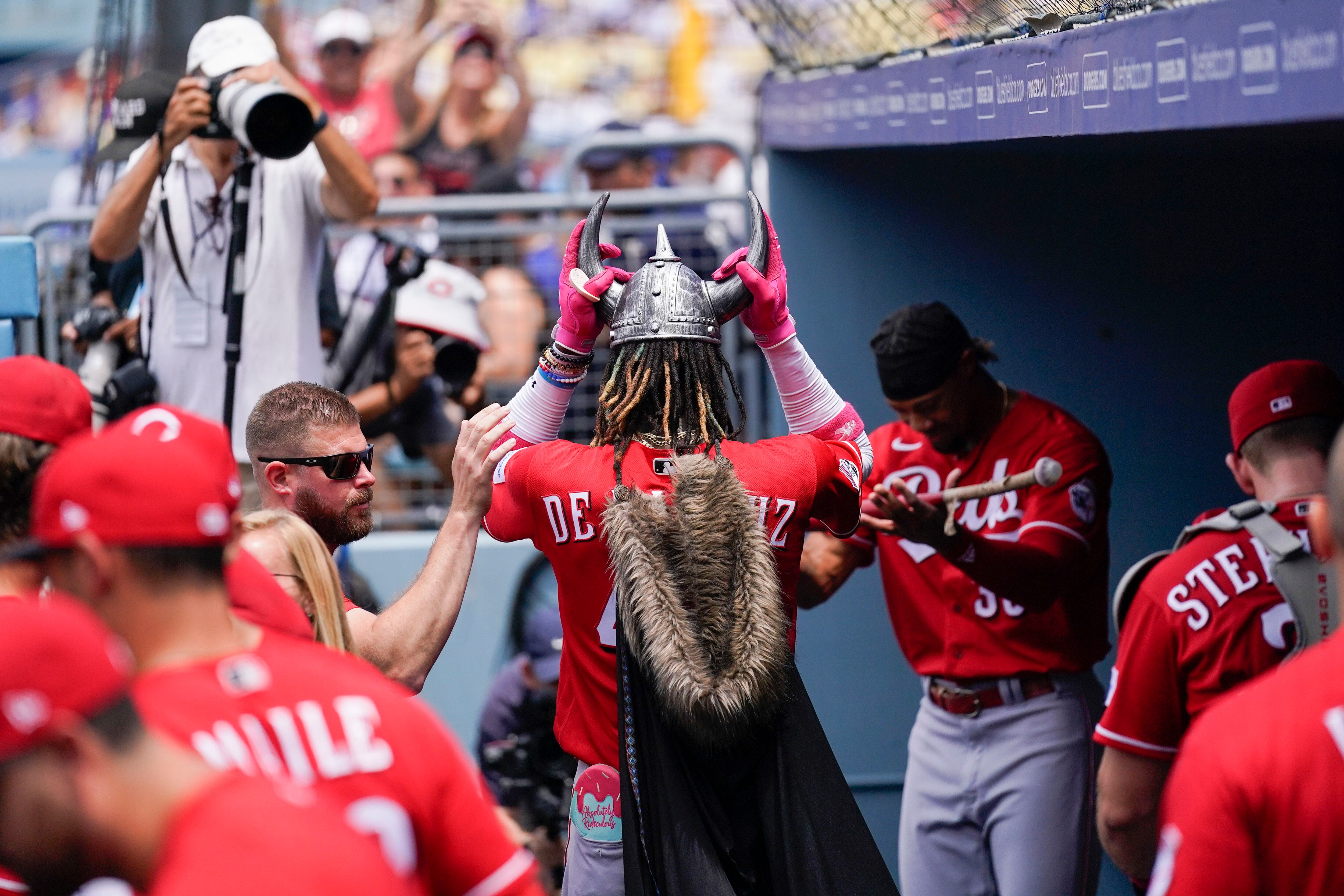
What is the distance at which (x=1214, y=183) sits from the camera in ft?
14.8

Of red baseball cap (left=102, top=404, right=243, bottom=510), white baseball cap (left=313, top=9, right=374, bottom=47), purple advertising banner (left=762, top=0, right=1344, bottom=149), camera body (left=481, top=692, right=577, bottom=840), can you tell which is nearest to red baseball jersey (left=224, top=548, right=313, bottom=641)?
red baseball cap (left=102, top=404, right=243, bottom=510)

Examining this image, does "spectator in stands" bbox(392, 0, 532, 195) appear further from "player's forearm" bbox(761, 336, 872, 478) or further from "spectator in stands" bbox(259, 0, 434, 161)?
"player's forearm" bbox(761, 336, 872, 478)

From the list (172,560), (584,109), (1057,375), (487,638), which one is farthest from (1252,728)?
(584,109)

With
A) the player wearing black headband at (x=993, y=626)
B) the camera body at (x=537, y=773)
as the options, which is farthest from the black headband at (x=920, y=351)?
the camera body at (x=537, y=773)

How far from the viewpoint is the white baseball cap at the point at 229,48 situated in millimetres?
4250

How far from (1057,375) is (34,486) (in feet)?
10.7

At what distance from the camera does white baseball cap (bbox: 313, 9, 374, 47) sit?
341 inches

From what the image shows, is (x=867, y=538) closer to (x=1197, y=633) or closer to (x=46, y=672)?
(x=1197, y=633)

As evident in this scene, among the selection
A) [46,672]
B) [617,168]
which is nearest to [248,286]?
[617,168]

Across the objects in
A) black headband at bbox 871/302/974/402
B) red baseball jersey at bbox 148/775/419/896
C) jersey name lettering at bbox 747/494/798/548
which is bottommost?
red baseball jersey at bbox 148/775/419/896

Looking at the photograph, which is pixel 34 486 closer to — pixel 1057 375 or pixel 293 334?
pixel 293 334

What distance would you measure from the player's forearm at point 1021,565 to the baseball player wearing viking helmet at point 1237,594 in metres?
0.54

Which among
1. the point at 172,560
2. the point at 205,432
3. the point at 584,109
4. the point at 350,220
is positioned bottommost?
the point at 172,560

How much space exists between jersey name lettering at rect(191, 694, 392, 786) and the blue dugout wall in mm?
3239
